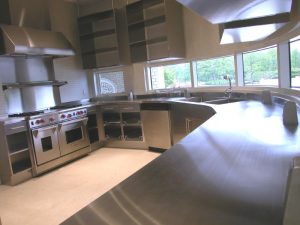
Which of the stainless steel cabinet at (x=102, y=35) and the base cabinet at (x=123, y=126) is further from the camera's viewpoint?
the stainless steel cabinet at (x=102, y=35)

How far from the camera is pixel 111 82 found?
5797 mm

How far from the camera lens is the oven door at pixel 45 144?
3.91 m

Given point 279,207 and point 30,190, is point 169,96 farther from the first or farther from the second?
point 279,207

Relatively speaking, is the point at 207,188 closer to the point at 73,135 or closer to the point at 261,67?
the point at 261,67

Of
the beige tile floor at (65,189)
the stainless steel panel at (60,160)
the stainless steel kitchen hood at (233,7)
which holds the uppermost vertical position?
the stainless steel kitchen hood at (233,7)

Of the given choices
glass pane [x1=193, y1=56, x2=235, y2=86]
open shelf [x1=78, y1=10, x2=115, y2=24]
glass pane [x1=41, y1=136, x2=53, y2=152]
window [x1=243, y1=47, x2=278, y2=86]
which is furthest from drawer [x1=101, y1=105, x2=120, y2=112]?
window [x1=243, y1=47, x2=278, y2=86]

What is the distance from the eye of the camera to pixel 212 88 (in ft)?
14.7

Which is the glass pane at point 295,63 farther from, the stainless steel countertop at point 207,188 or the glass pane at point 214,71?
the stainless steel countertop at point 207,188

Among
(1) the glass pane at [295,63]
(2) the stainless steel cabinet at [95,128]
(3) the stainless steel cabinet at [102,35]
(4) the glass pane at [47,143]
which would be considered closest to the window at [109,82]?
(3) the stainless steel cabinet at [102,35]

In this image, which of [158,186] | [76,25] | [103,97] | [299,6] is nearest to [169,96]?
[103,97]

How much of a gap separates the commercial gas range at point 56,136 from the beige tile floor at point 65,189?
0.16 metres

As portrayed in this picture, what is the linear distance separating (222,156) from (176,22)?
12.6 ft

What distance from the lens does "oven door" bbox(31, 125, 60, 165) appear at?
154 inches

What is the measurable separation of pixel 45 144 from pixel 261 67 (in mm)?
3396
